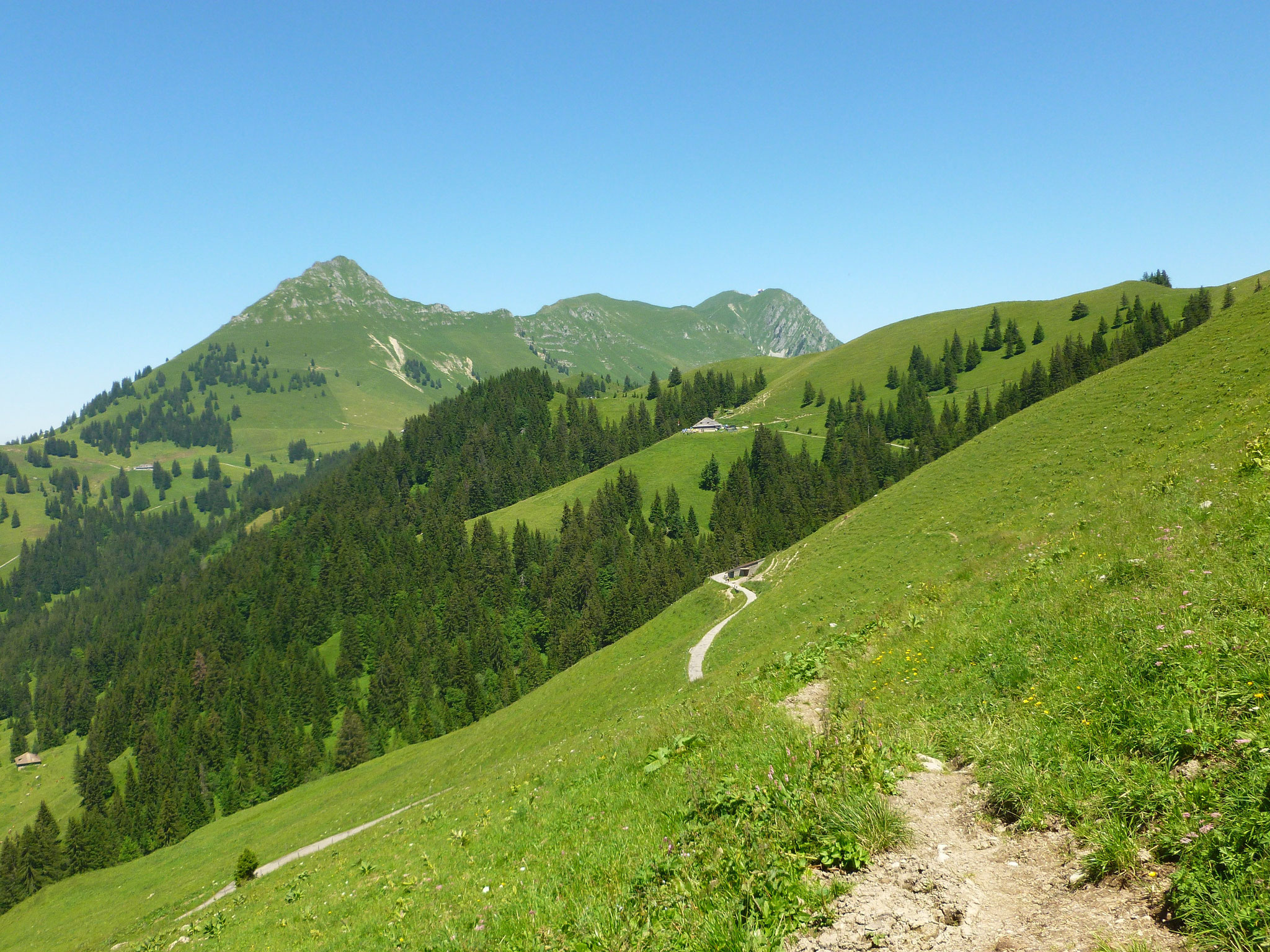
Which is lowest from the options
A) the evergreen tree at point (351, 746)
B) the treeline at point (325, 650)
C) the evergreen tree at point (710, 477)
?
the evergreen tree at point (351, 746)

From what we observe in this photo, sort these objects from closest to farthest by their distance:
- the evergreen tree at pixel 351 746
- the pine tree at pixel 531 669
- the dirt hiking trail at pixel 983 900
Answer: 1. the dirt hiking trail at pixel 983 900
2. the evergreen tree at pixel 351 746
3. the pine tree at pixel 531 669

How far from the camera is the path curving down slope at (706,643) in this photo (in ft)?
138

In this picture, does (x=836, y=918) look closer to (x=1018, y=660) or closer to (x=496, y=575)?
(x=1018, y=660)

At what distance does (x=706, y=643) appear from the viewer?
1955 inches

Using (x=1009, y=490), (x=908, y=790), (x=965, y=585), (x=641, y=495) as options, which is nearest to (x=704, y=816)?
(x=908, y=790)

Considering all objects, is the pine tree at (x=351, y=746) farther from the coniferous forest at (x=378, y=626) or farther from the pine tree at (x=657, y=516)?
the pine tree at (x=657, y=516)

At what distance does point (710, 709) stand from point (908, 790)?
7.90 meters

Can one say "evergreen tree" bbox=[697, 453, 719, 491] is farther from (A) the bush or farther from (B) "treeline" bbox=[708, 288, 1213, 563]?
(A) the bush

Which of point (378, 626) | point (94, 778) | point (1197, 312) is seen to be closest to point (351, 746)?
point (378, 626)

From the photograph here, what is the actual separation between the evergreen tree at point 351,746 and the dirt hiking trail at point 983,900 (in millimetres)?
119589

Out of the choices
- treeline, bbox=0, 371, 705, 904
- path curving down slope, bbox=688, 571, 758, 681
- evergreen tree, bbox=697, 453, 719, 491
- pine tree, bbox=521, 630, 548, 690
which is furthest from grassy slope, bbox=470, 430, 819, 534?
path curving down slope, bbox=688, 571, 758, 681

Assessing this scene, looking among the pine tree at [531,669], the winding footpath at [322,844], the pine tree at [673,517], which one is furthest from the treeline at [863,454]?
the winding footpath at [322,844]

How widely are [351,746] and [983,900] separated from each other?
121845mm

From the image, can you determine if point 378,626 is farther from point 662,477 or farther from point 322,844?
point 322,844
